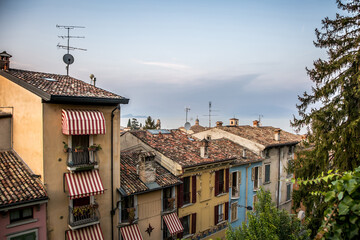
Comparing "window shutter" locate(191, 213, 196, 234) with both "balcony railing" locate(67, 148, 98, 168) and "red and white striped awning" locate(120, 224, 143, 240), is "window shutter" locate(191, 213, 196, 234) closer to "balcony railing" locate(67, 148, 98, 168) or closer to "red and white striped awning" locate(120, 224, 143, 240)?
"red and white striped awning" locate(120, 224, 143, 240)

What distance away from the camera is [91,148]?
1211 cm

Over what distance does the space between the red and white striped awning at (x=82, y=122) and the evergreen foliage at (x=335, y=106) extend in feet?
34.4

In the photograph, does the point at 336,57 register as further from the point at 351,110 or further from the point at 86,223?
the point at 86,223

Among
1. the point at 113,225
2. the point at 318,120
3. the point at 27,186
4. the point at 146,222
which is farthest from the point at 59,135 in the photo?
the point at 318,120

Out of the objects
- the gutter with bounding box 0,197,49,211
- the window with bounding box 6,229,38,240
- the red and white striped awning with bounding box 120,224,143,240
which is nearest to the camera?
the gutter with bounding box 0,197,49,211

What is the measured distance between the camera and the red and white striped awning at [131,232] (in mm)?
13891

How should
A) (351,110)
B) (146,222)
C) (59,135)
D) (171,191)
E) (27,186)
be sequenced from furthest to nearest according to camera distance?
(171,191) → (146,222) → (351,110) → (59,135) → (27,186)

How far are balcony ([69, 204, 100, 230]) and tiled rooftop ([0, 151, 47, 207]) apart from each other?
5.58 ft

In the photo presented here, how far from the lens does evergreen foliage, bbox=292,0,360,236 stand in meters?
11.9

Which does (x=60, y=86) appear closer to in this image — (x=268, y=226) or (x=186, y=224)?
(x=268, y=226)

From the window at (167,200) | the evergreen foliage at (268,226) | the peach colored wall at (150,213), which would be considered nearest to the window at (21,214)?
the peach colored wall at (150,213)

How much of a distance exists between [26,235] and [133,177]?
611 cm

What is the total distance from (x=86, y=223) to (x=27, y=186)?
316 cm

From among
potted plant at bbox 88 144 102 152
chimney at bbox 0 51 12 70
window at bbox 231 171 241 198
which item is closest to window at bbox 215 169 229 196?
window at bbox 231 171 241 198
